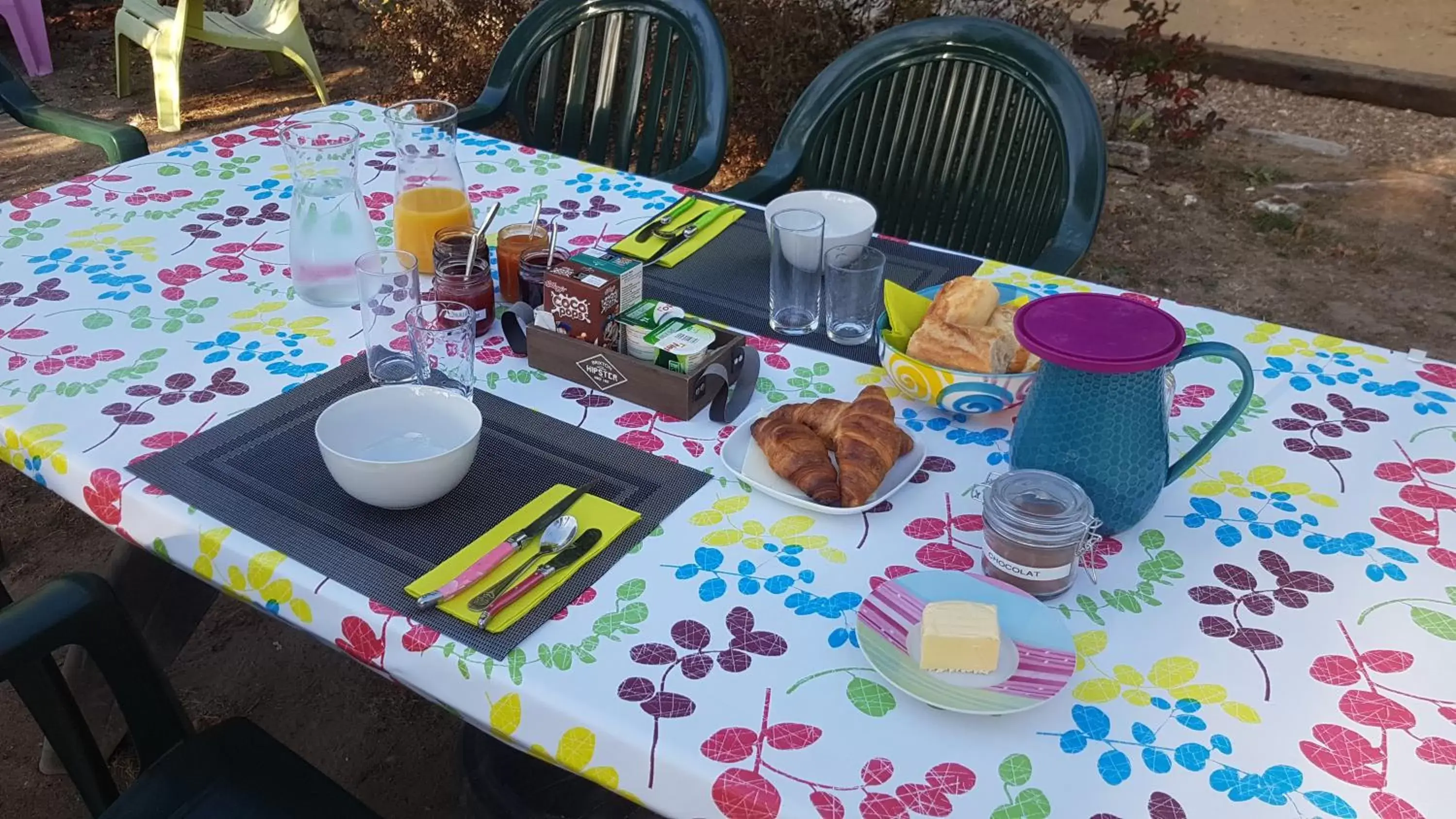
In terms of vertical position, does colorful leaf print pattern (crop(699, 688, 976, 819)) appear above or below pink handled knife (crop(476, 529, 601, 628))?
below

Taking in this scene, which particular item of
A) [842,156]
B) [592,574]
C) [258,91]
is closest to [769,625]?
[592,574]

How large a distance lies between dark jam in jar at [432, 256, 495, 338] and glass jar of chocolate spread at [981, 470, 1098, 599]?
0.73 metres

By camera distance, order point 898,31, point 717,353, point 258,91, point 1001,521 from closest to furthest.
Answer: point 1001,521 < point 717,353 < point 898,31 < point 258,91

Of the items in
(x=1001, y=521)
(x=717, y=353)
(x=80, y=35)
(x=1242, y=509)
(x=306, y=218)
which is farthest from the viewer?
(x=80, y=35)

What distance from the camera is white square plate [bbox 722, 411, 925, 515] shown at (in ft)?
3.78

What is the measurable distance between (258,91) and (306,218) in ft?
14.0

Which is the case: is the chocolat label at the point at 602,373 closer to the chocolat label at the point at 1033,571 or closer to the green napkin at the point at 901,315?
the green napkin at the point at 901,315

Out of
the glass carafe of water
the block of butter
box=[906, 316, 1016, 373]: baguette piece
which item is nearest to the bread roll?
box=[906, 316, 1016, 373]: baguette piece

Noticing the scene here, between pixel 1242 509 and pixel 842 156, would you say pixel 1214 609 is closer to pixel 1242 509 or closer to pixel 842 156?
pixel 1242 509

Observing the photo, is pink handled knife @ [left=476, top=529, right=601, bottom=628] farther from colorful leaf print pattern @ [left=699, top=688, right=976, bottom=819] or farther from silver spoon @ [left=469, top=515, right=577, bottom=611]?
colorful leaf print pattern @ [left=699, top=688, right=976, bottom=819]

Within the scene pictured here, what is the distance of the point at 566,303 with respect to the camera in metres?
1.36

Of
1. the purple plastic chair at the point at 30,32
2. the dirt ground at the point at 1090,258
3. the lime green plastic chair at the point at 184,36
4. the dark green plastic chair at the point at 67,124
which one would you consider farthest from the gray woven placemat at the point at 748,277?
the purple plastic chair at the point at 30,32

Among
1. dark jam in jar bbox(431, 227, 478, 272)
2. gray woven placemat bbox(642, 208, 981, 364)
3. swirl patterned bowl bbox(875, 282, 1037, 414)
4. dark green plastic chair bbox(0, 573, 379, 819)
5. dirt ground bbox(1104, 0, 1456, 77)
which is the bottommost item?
dark green plastic chair bbox(0, 573, 379, 819)

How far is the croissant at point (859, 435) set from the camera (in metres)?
1.15
